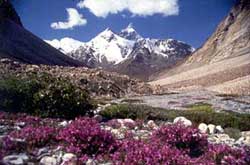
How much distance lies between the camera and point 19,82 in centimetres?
1988

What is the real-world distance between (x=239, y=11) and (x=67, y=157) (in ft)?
556

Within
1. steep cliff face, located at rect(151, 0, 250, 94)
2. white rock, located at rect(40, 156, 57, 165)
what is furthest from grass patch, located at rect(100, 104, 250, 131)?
steep cliff face, located at rect(151, 0, 250, 94)

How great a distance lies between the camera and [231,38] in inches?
6491

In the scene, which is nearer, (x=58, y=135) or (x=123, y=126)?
(x=58, y=135)

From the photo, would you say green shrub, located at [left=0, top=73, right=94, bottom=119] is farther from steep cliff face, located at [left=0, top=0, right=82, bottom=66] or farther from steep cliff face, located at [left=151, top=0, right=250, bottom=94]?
steep cliff face, located at [left=151, top=0, right=250, bottom=94]

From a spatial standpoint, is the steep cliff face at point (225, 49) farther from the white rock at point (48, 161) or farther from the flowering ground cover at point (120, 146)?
the white rock at point (48, 161)

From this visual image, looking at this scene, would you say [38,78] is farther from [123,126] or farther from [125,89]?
[125,89]

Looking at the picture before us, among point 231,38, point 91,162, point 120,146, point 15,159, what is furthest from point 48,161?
point 231,38

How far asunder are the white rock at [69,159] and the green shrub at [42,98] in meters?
7.95

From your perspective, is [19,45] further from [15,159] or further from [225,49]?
[15,159]

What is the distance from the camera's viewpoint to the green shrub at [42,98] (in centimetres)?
Answer: 1877

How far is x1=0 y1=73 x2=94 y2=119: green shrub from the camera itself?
61.6 feet

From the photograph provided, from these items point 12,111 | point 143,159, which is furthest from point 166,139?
point 12,111

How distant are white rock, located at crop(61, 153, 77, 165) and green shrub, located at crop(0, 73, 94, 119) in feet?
26.1
